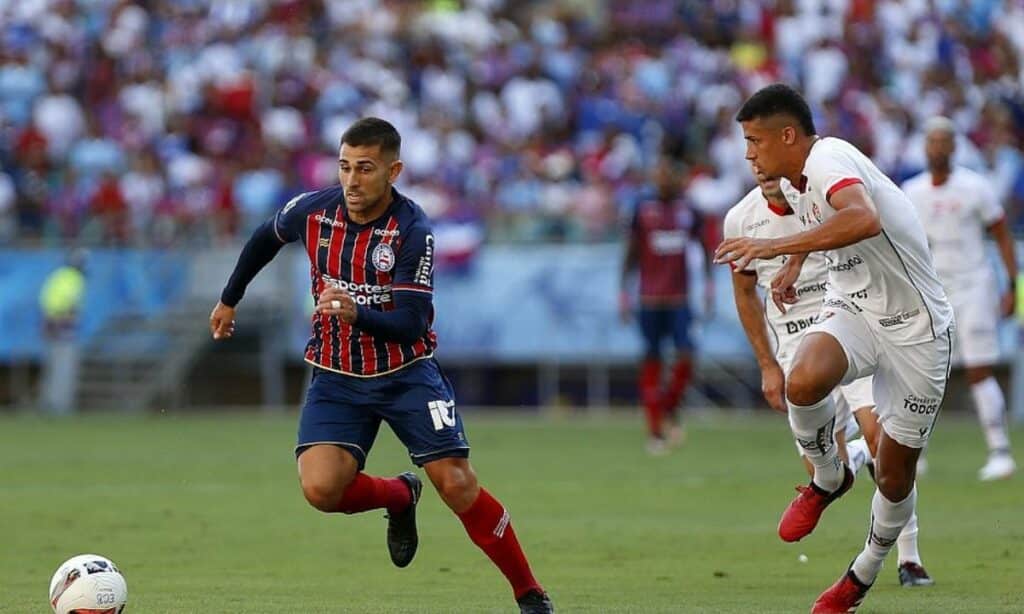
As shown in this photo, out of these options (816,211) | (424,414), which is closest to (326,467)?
(424,414)

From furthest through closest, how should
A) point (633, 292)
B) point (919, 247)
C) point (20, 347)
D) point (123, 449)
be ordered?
1. point (20, 347)
2. point (633, 292)
3. point (123, 449)
4. point (919, 247)

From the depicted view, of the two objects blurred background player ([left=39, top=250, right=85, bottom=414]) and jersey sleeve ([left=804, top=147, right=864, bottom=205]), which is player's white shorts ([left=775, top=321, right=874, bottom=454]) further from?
blurred background player ([left=39, top=250, right=85, bottom=414])

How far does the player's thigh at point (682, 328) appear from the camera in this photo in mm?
18375

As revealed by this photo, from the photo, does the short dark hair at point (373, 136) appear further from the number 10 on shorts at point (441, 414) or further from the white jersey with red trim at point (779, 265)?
the white jersey with red trim at point (779, 265)

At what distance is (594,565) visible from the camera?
999 cm

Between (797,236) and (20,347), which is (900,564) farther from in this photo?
(20,347)

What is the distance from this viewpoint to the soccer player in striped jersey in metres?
7.95

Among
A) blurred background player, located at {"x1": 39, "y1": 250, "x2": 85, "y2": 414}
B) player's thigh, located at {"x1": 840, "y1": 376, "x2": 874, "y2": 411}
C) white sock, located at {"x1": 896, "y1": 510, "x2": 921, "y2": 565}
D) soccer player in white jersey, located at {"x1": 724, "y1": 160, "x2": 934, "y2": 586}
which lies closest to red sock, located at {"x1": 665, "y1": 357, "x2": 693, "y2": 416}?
soccer player in white jersey, located at {"x1": 724, "y1": 160, "x2": 934, "y2": 586}

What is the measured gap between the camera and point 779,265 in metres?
10.0

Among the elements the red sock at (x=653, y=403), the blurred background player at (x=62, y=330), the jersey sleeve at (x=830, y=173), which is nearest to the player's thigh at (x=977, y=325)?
the red sock at (x=653, y=403)

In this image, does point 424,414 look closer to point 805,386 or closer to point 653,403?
point 805,386

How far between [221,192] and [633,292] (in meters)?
6.15

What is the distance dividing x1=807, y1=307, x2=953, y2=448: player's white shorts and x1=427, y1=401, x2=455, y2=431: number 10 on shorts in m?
1.63

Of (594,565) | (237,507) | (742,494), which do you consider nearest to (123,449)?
(237,507)
